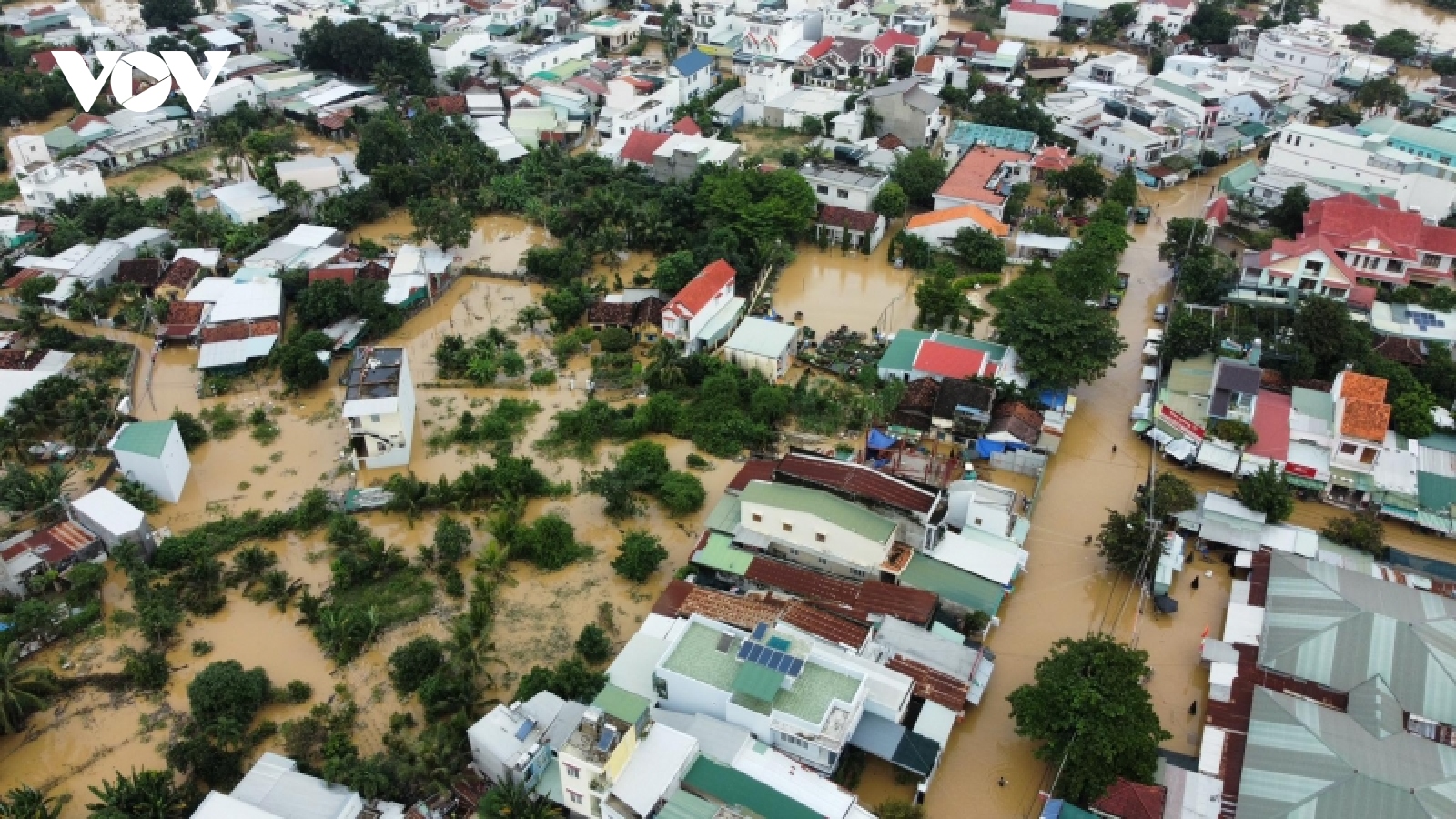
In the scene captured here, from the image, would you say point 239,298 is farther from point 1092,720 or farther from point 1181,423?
point 1181,423

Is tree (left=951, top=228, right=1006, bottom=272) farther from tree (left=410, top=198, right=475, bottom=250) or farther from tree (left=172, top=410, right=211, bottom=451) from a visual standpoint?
tree (left=172, top=410, right=211, bottom=451)

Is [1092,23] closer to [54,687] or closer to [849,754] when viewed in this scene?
[849,754]

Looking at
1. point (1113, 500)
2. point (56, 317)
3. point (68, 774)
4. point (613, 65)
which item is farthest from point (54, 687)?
point (613, 65)

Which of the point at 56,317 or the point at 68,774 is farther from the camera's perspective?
the point at 56,317

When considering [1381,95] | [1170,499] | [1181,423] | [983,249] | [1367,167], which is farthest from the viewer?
[1381,95]

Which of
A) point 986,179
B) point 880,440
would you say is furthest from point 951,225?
point 880,440

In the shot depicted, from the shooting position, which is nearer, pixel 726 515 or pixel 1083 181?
→ pixel 726 515

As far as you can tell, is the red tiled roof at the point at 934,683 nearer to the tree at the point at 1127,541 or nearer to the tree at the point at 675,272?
the tree at the point at 1127,541
